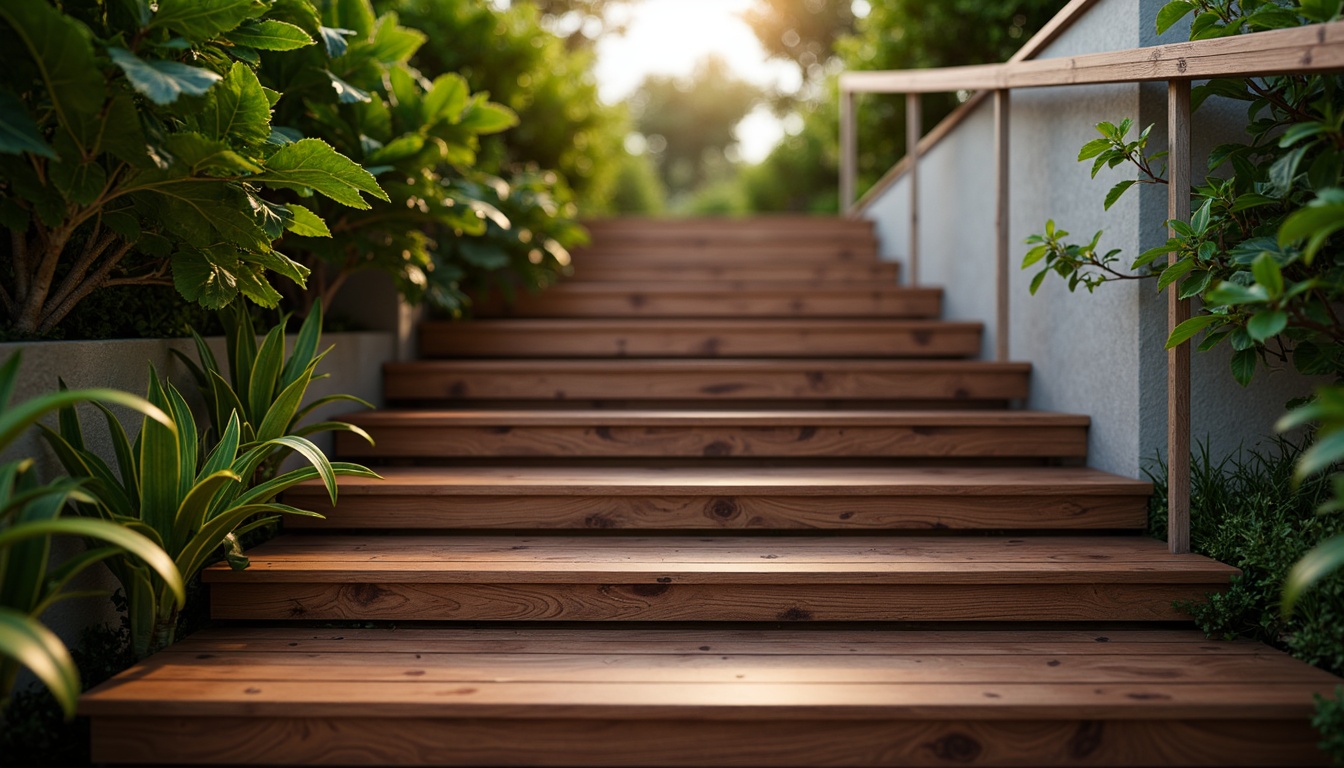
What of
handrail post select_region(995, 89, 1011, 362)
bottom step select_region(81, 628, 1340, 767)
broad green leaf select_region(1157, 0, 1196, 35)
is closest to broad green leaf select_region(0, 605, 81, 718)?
bottom step select_region(81, 628, 1340, 767)

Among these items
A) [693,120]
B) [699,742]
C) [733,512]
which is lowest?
[699,742]

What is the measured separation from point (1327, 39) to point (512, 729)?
2057 mm

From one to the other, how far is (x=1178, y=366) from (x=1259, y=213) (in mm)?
400

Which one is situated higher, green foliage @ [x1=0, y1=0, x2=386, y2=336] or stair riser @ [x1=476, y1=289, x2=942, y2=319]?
green foliage @ [x1=0, y1=0, x2=386, y2=336]

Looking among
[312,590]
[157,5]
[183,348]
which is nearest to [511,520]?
[312,590]

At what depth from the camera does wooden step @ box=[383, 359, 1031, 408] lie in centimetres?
295

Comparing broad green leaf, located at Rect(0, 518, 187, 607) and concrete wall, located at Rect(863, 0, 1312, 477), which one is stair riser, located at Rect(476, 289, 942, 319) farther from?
broad green leaf, located at Rect(0, 518, 187, 607)

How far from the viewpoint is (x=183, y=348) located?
2162 millimetres

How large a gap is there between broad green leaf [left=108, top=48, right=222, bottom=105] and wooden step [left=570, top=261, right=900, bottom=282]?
2.61 meters

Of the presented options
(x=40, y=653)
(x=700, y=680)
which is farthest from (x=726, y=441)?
(x=40, y=653)

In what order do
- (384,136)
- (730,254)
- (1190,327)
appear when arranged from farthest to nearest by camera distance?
1. (730,254)
2. (384,136)
3. (1190,327)

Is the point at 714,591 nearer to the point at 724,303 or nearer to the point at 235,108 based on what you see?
the point at 235,108

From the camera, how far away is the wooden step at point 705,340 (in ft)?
10.9

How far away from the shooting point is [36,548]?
1.44 meters
